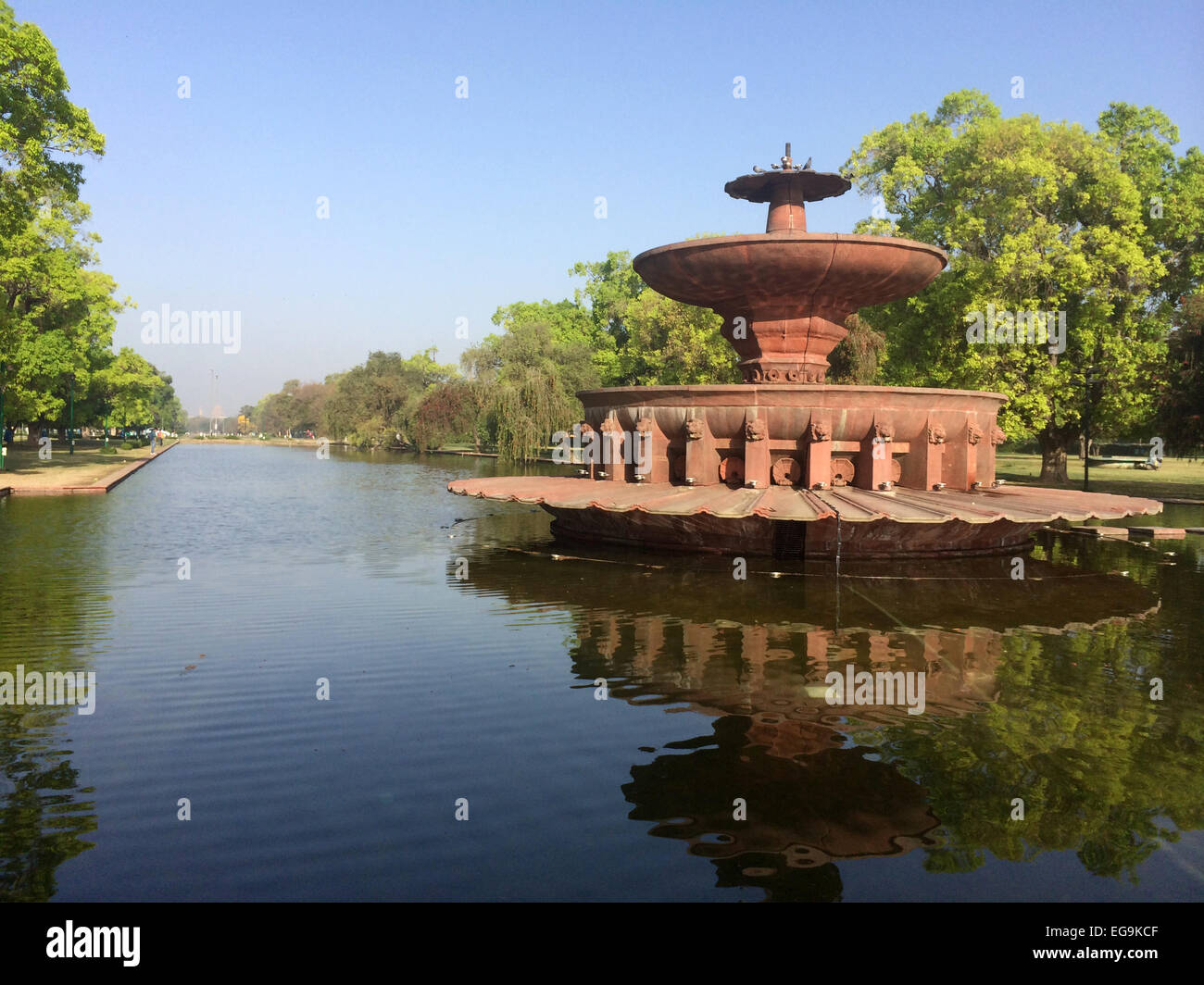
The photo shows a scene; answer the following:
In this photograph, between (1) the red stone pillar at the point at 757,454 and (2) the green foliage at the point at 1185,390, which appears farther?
(2) the green foliage at the point at 1185,390

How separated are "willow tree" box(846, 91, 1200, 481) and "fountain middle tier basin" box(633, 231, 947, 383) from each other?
1354cm

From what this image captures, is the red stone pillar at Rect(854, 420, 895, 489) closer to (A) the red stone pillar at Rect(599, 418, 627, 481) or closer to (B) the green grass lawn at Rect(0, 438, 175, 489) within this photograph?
(A) the red stone pillar at Rect(599, 418, 627, 481)

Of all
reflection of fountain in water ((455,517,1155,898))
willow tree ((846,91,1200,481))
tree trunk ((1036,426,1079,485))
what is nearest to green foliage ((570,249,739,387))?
willow tree ((846,91,1200,481))

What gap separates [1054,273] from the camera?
28703mm

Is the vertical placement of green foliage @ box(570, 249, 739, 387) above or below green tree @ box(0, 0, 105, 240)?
below

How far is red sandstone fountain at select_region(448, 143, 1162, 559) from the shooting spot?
13188 mm

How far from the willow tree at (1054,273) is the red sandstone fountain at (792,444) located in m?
13.7

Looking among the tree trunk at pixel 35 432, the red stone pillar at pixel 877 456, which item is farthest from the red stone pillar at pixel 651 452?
the tree trunk at pixel 35 432

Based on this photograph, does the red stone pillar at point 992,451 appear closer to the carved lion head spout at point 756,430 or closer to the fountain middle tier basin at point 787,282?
the fountain middle tier basin at point 787,282

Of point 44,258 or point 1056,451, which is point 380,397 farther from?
point 1056,451

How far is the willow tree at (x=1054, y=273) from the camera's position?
93.7ft

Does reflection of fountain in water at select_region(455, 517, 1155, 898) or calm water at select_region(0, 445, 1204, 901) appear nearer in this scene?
calm water at select_region(0, 445, 1204, 901)

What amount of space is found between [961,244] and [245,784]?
31.3m

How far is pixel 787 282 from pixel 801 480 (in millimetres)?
3682
